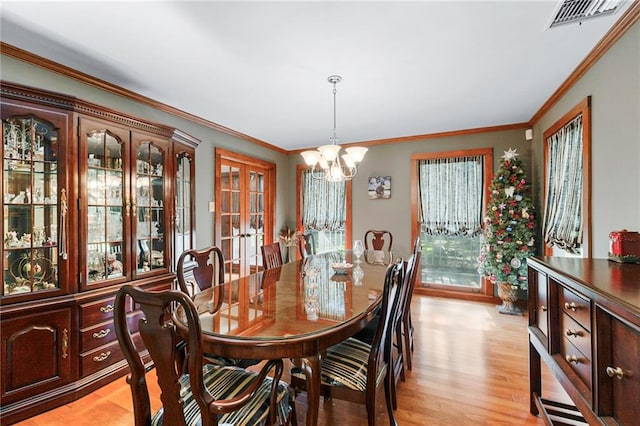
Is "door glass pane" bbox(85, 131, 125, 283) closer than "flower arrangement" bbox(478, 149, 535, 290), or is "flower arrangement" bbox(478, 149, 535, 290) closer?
"door glass pane" bbox(85, 131, 125, 283)

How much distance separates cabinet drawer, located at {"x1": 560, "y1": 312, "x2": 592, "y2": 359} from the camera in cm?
115

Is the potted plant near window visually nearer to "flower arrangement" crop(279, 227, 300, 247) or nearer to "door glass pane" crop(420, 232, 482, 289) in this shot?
"door glass pane" crop(420, 232, 482, 289)

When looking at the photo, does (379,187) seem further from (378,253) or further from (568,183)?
(568,183)

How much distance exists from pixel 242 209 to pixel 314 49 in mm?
3063

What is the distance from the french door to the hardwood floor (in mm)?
2262

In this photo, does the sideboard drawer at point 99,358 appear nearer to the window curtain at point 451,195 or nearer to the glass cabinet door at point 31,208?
the glass cabinet door at point 31,208

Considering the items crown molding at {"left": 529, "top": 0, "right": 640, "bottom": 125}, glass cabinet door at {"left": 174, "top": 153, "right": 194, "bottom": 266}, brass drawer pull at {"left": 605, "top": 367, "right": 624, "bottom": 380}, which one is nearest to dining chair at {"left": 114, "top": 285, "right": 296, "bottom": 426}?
brass drawer pull at {"left": 605, "top": 367, "right": 624, "bottom": 380}

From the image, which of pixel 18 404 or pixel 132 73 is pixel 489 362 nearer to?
pixel 18 404

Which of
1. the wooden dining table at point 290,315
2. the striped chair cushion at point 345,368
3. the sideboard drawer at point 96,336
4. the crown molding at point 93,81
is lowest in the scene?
the sideboard drawer at point 96,336

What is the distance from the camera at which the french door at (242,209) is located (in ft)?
14.1

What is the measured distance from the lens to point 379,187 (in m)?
4.92

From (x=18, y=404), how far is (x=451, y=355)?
326cm

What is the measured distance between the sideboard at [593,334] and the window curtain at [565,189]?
4.97 ft

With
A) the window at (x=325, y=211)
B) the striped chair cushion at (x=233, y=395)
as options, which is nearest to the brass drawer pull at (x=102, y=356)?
the striped chair cushion at (x=233, y=395)
